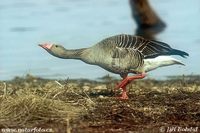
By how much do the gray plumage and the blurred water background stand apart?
15.6 ft

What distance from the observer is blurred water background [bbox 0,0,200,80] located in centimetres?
1545

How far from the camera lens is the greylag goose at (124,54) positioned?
9664 mm

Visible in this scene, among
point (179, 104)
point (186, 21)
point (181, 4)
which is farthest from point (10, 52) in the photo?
point (181, 4)

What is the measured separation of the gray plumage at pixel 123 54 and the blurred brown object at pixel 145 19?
430 inches

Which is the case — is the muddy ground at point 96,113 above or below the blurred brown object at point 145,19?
below

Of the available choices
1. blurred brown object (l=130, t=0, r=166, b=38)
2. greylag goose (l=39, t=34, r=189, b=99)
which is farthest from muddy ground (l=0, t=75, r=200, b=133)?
blurred brown object (l=130, t=0, r=166, b=38)

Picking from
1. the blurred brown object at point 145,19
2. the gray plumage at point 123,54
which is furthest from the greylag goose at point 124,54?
the blurred brown object at point 145,19

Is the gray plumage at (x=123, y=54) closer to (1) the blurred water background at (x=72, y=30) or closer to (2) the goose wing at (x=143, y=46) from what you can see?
(2) the goose wing at (x=143, y=46)

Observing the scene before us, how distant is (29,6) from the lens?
2686 centimetres

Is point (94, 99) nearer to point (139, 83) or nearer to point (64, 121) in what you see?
point (64, 121)

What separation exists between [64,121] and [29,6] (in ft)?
63.1

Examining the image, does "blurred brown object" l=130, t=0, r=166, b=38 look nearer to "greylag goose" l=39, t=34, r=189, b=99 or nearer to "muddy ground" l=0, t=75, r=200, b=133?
"greylag goose" l=39, t=34, r=189, b=99

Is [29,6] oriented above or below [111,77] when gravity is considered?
above

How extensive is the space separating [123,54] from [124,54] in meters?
0.01
